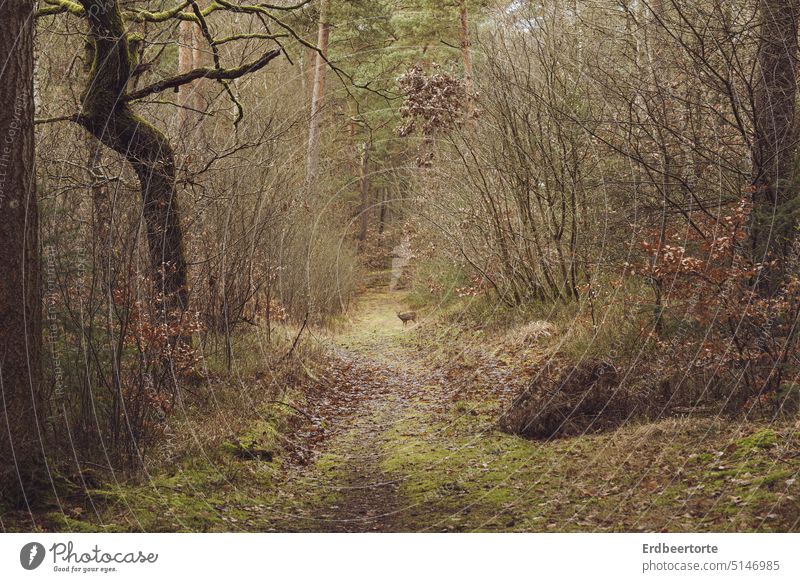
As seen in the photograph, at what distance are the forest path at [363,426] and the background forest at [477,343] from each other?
0.05 m

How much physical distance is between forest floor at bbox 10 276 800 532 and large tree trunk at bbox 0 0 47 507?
43 centimetres

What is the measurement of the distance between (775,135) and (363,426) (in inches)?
226

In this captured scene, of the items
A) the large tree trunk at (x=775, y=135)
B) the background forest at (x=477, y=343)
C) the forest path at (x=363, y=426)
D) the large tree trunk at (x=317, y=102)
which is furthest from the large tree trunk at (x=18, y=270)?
the large tree trunk at (x=317, y=102)

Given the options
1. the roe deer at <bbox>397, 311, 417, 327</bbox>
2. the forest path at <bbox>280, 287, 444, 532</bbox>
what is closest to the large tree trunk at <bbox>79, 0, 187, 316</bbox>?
the forest path at <bbox>280, 287, 444, 532</bbox>

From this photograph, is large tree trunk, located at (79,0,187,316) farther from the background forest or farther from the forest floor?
the forest floor

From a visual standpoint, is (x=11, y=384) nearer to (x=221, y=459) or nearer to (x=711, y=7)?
(x=221, y=459)

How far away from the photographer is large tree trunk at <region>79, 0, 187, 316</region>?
732 cm

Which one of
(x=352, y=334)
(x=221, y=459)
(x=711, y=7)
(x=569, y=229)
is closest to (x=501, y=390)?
(x=569, y=229)

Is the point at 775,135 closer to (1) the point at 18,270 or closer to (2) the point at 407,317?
(1) the point at 18,270

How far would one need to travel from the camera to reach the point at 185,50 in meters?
14.2

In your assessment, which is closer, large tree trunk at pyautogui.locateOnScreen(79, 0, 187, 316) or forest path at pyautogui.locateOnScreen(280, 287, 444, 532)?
forest path at pyautogui.locateOnScreen(280, 287, 444, 532)
